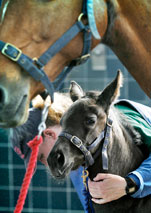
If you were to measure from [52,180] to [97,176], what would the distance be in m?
1.86

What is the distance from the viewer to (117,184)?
A: 1.37 metres

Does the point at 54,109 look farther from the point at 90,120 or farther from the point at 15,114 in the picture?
the point at 15,114

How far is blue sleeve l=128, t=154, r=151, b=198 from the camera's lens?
1.36 metres

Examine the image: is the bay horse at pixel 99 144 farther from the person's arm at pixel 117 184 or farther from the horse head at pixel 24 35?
the horse head at pixel 24 35

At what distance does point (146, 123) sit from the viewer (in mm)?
1628

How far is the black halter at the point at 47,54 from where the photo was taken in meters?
1.06

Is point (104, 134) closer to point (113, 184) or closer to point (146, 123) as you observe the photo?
point (113, 184)

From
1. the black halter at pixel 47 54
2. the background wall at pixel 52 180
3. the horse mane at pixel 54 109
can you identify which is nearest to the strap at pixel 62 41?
the black halter at pixel 47 54

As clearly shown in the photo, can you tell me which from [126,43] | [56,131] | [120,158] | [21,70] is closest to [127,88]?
[56,131]

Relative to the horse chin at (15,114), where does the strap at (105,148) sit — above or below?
below

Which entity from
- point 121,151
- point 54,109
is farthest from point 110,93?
point 54,109

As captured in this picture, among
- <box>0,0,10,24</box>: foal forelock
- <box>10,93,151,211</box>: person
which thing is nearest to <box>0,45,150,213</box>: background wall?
<box>10,93,151,211</box>: person

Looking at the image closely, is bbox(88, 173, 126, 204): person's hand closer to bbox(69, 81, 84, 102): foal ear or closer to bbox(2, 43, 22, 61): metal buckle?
bbox(69, 81, 84, 102): foal ear

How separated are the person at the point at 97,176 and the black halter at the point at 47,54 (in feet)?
→ 1.46
